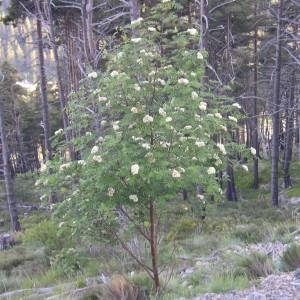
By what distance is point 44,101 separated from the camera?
18109mm

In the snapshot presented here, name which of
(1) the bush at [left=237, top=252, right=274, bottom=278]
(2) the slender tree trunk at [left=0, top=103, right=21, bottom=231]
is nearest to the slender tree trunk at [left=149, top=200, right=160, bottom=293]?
(1) the bush at [left=237, top=252, right=274, bottom=278]

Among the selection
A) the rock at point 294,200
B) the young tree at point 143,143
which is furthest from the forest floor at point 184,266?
the rock at point 294,200

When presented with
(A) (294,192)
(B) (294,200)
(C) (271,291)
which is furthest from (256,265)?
(A) (294,192)

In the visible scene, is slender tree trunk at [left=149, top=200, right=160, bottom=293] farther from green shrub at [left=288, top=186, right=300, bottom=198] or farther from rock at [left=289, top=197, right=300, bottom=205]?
Answer: green shrub at [left=288, top=186, right=300, bottom=198]

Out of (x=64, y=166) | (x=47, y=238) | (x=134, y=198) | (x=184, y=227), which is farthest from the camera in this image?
(x=184, y=227)

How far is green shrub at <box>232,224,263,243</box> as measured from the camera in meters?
9.50

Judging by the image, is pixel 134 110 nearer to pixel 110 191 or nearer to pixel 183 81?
pixel 183 81

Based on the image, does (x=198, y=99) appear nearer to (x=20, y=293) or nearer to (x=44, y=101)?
(x=20, y=293)

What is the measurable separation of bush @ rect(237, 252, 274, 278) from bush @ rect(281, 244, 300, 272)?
0.57ft

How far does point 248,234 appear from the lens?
10.0 metres

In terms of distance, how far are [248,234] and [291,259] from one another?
13.0 ft

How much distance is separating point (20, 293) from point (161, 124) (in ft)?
14.4

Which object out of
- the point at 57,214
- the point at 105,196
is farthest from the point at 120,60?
the point at 57,214

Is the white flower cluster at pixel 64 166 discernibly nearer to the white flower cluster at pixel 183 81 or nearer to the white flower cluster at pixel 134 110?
the white flower cluster at pixel 134 110
